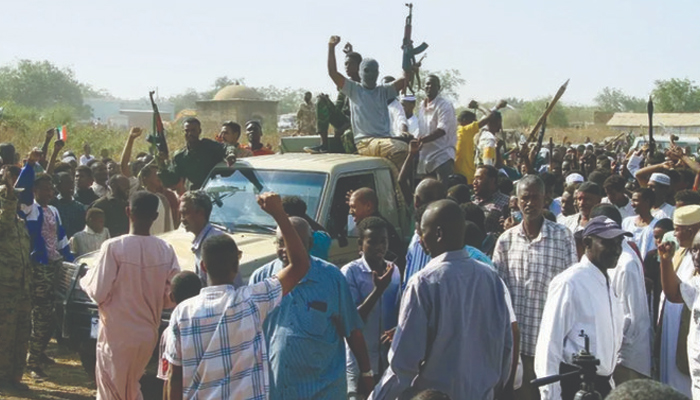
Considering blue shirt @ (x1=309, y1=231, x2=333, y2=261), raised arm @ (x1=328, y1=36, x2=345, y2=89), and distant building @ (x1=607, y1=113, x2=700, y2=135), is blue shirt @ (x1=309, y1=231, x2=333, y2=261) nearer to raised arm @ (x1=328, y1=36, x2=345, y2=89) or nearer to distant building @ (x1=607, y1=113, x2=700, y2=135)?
raised arm @ (x1=328, y1=36, x2=345, y2=89)

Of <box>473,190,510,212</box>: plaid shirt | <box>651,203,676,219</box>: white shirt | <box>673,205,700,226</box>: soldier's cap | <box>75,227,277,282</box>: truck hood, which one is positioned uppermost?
<box>673,205,700,226</box>: soldier's cap

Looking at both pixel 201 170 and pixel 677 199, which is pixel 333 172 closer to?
pixel 201 170

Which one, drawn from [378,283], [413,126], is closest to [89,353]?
[378,283]

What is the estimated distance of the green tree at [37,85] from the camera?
100625mm

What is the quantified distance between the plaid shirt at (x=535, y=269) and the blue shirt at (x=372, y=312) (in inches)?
31.1

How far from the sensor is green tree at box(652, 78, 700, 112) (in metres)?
70.0

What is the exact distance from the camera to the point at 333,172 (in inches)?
333

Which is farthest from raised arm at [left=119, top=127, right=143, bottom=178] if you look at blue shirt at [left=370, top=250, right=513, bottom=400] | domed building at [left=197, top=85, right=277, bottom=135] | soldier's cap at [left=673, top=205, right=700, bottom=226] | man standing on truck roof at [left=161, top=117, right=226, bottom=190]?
domed building at [left=197, top=85, right=277, bottom=135]

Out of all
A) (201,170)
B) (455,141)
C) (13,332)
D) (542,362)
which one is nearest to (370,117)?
(455,141)

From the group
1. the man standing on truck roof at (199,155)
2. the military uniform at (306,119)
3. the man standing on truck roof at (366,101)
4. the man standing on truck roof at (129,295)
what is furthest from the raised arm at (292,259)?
the military uniform at (306,119)

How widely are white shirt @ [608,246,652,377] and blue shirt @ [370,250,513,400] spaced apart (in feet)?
5.70

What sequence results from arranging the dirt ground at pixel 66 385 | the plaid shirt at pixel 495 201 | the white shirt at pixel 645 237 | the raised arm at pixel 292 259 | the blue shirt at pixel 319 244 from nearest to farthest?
the raised arm at pixel 292 259
the blue shirt at pixel 319 244
the dirt ground at pixel 66 385
the white shirt at pixel 645 237
the plaid shirt at pixel 495 201

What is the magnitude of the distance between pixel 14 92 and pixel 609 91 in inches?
3040

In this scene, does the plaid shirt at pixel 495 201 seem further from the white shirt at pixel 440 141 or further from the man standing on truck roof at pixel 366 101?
the white shirt at pixel 440 141
